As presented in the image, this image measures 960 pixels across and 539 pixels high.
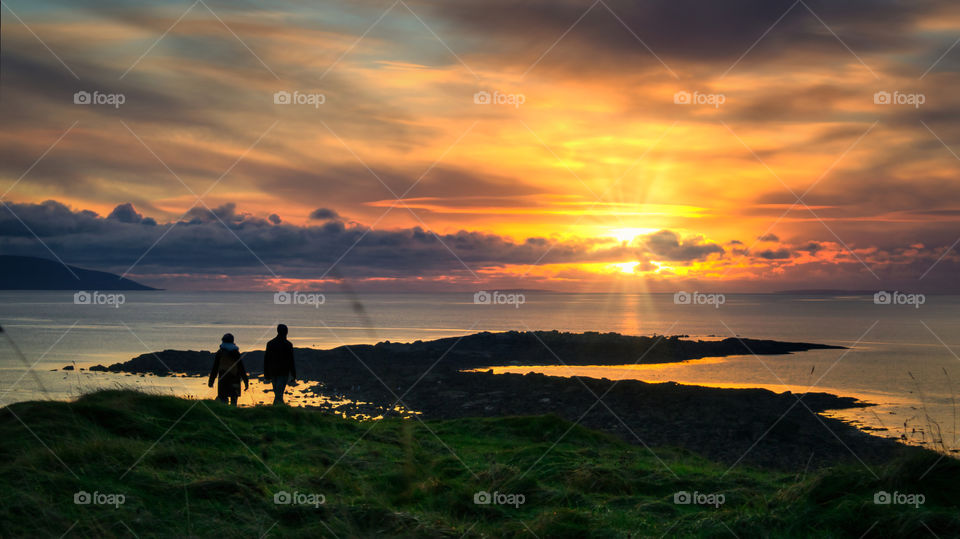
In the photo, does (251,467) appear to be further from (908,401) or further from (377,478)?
(908,401)

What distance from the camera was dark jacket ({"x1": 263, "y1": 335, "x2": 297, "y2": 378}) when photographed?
1955 centimetres

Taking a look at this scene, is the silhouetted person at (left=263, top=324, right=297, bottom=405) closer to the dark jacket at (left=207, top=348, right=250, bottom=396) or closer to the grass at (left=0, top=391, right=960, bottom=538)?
the dark jacket at (left=207, top=348, right=250, bottom=396)

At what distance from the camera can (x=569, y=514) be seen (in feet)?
30.8

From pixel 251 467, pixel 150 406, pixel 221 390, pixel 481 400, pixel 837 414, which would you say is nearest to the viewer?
pixel 251 467

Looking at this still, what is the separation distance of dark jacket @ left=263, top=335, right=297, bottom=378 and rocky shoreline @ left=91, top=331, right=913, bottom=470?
40.7ft

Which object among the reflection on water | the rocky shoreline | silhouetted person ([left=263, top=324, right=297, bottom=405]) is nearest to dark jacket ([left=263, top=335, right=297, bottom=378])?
silhouetted person ([left=263, top=324, right=297, bottom=405])

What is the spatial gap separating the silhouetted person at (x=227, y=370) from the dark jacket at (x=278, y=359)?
74cm

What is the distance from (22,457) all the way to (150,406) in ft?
15.1

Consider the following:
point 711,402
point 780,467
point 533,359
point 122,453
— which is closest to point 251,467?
point 122,453

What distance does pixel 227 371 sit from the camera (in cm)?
1962

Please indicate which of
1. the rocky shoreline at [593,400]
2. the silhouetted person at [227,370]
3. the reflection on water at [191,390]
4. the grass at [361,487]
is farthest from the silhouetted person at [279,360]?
the rocky shoreline at [593,400]

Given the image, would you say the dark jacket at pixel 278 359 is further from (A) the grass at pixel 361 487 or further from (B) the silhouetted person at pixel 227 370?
(A) the grass at pixel 361 487

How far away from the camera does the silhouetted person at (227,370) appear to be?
19406mm

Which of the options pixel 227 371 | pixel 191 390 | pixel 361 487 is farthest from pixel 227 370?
pixel 191 390
